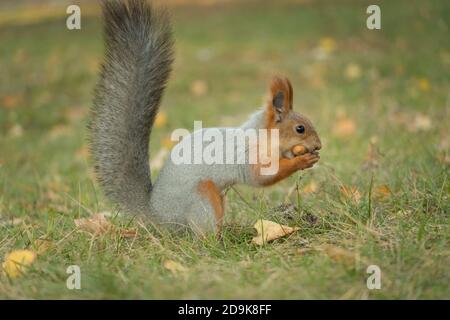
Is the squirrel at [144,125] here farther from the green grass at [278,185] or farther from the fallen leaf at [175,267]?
the fallen leaf at [175,267]

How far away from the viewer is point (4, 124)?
5.31 meters

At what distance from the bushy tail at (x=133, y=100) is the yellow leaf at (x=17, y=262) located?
1.64 feet

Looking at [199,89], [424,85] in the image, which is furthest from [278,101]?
[199,89]

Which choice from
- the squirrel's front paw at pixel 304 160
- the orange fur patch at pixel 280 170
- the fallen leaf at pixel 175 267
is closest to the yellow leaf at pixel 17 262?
the fallen leaf at pixel 175 267

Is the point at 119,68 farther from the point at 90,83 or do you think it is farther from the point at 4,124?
the point at 90,83

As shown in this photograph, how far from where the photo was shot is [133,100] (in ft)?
8.19

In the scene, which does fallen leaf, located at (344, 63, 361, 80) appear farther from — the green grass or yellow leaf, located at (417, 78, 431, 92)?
yellow leaf, located at (417, 78, 431, 92)

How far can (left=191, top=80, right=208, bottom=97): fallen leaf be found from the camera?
6027 millimetres

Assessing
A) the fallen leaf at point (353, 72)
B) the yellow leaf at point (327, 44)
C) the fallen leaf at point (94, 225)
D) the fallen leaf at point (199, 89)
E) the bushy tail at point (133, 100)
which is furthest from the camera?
the yellow leaf at point (327, 44)

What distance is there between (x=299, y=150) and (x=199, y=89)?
12.0 ft

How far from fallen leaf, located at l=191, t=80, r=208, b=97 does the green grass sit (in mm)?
57

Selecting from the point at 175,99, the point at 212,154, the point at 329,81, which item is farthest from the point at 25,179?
the point at 329,81

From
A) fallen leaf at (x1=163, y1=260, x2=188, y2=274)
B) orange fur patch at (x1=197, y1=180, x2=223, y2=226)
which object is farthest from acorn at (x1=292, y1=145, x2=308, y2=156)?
fallen leaf at (x1=163, y1=260, x2=188, y2=274)

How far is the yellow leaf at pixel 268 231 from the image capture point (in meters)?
2.23
